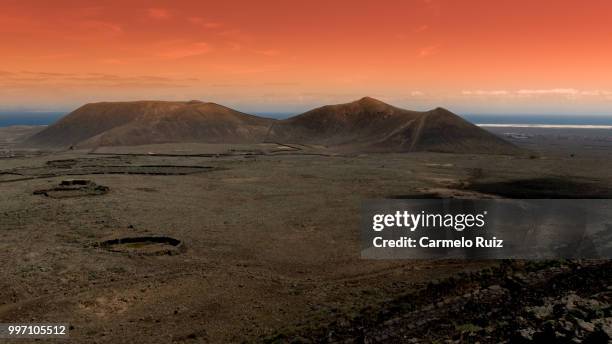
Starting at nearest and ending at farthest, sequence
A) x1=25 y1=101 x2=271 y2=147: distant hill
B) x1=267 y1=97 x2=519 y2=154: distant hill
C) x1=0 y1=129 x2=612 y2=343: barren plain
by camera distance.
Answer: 1. x1=0 y1=129 x2=612 y2=343: barren plain
2. x1=267 y1=97 x2=519 y2=154: distant hill
3. x1=25 y1=101 x2=271 y2=147: distant hill

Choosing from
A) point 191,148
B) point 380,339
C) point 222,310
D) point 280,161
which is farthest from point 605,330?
point 191,148

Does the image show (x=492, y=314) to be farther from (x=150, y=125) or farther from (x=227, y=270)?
(x=150, y=125)

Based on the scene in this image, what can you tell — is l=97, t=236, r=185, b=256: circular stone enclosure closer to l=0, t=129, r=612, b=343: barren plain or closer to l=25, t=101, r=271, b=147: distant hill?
l=0, t=129, r=612, b=343: barren plain

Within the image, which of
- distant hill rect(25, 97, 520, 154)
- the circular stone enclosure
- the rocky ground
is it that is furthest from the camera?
distant hill rect(25, 97, 520, 154)

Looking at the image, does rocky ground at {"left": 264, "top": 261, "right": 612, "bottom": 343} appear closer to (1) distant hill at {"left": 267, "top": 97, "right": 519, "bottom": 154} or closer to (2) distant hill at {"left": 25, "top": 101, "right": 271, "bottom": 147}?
(1) distant hill at {"left": 267, "top": 97, "right": 519, "bottom": 154}

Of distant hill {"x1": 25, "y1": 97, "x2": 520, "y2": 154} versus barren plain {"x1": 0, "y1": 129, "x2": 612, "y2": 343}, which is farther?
distant hill {"x1": 25, "y1": 97, "x2": 520, "y2": 154}

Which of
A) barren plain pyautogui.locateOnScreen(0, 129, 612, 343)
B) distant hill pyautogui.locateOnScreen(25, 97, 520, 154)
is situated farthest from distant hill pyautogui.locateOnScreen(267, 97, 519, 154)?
barren plain pyautogui.locateOnScreen(0, 129, 612, 343)

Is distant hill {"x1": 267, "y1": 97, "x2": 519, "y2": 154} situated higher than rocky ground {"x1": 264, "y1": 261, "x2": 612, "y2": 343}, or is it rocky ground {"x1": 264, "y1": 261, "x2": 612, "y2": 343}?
distant hill {"x1": 267, "y1": 97, "x2": 519, "y2": 154}
